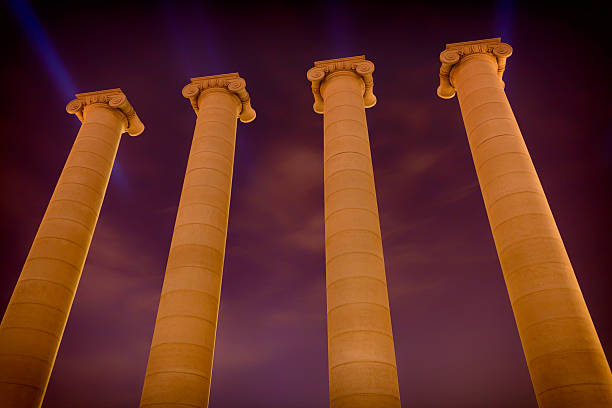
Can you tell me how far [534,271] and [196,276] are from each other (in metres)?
55.7

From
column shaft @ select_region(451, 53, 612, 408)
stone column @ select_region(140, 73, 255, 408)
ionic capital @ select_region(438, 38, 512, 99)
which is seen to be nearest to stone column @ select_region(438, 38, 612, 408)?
column shaft @ select_region(451, 53, 612, 408)

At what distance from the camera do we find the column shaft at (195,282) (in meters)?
67.4

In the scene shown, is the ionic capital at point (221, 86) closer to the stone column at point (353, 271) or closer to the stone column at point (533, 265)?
the stone column at point (353, 271)

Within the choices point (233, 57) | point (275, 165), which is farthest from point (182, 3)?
point (275, 165)

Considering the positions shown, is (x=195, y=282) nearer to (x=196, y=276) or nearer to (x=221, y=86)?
(x=196, y=276)

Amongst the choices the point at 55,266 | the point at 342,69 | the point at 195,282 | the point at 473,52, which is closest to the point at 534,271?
the point at 195,282

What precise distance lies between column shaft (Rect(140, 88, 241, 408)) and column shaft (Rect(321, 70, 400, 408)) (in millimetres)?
21544

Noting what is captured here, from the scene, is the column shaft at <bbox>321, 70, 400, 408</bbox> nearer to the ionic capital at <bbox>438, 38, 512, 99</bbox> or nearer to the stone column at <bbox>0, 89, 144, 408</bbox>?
the ionic capital at <bbox>438, 38, 512, 99</bbox>

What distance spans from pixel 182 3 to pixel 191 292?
111077 millimetres

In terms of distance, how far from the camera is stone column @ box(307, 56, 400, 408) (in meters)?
60.0

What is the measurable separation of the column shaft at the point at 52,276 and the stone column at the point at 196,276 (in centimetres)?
2233

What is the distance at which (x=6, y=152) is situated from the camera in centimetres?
16550

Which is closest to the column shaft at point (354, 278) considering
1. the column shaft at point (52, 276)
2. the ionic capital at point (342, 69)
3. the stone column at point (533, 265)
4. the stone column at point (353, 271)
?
the stone column at point (353, 271)

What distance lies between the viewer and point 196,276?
7831 cm
